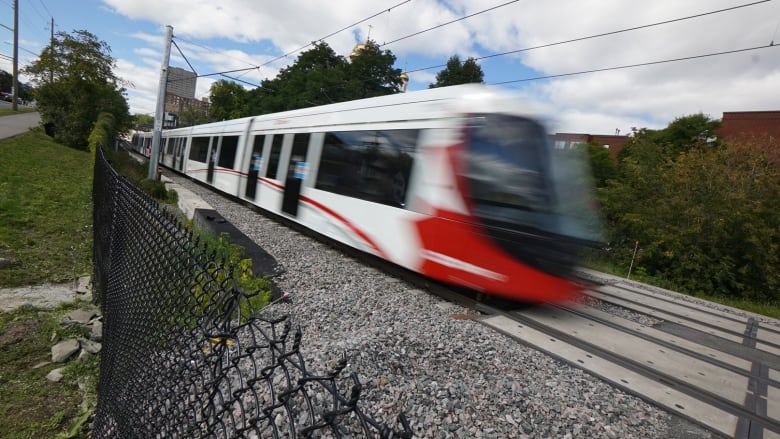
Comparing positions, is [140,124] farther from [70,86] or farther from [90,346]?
→ [90,346]

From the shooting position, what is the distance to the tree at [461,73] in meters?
47.8

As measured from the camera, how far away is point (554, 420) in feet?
10.1

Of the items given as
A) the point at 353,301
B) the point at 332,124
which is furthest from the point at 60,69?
the point at 353,301

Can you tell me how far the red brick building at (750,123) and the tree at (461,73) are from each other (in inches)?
927

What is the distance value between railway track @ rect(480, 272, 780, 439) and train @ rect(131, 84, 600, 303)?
57cm

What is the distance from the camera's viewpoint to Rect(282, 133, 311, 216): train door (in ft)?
33.0

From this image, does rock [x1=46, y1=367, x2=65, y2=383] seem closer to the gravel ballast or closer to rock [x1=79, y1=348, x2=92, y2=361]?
rock [x1=79, y1=348, x2=92, y2=361]

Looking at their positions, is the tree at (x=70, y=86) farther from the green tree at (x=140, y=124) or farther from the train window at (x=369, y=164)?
the train window at (x=369, y=164)

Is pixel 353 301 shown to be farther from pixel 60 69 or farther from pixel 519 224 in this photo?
pixel 60 69

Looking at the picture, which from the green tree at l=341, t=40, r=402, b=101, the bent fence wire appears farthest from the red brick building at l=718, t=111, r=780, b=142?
the bent fence wire

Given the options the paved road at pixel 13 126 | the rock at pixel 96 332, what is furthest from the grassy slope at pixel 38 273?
the paved road at pixel 13 126

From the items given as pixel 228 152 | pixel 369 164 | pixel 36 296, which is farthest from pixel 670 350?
pixel 228 152

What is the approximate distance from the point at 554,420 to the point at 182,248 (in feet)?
9.21

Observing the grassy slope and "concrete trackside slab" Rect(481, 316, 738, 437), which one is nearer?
the grassy slope
